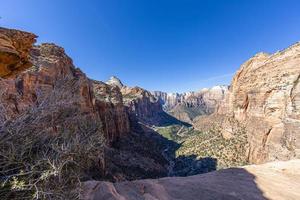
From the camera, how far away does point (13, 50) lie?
22.2 ft

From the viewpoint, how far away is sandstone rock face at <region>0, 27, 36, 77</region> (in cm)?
657

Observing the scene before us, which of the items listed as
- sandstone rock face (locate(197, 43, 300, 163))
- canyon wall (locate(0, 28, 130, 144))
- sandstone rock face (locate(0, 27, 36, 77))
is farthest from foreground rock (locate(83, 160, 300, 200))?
sandstone rock face (locate(197, 43, 300, 163))

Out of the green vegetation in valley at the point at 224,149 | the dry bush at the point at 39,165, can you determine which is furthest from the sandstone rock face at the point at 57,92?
the green vegetation in valley at the point at 224,149

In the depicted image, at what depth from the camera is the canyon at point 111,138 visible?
15.7ft

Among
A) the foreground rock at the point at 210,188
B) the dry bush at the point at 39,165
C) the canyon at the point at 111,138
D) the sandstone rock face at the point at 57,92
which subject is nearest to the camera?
the dry bush at the point at 39,165

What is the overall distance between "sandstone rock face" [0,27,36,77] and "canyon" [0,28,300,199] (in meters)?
0.03

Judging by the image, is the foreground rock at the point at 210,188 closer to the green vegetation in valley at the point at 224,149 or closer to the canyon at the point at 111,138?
the canyon at the point at 111,138

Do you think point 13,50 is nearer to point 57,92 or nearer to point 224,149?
point 57,92

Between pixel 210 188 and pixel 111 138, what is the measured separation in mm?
53491

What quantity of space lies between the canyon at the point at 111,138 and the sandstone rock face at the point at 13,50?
0.11ft

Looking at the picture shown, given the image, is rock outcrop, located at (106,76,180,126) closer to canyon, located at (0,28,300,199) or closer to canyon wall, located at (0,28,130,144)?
canyon, located at (0,28,300,199)

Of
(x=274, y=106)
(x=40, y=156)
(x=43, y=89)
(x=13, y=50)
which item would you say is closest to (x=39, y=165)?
(x=40, y=156)

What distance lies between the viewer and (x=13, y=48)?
6832 mm

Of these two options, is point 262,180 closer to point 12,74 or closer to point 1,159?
point 1,159
